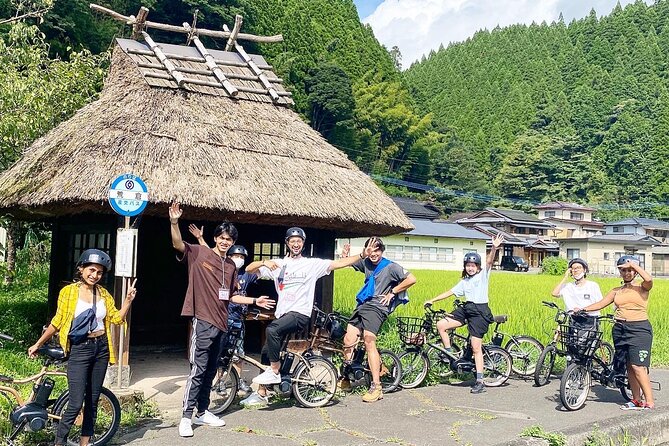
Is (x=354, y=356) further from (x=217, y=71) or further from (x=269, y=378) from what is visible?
(x=217, y=71)

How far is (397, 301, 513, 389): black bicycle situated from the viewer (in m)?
7.76

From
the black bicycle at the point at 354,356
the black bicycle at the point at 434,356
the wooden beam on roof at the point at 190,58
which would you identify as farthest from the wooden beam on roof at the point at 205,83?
the black bicycle at the point at 434,356

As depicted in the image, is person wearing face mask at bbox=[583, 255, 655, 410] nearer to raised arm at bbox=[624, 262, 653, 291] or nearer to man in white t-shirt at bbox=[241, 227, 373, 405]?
raised arm at bbox=[624, 262, 653, 291]

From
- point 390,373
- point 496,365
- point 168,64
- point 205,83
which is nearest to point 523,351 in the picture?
point 496,365

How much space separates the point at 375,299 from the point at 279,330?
1.17 meters

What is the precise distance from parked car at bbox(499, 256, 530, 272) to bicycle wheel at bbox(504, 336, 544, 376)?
44.0m

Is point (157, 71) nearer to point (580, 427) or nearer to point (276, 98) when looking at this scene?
point (276, 98)

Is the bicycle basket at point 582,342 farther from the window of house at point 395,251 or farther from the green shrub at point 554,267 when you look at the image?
the window of house at point 395,251

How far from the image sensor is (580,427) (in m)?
5.78

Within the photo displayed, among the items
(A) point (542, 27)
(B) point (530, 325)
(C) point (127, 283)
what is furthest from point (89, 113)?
(A) point (542, 27)

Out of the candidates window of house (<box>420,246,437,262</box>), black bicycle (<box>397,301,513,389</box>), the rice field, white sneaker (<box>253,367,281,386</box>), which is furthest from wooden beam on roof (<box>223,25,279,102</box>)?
window of house (<box>420,246,437,262</box>)

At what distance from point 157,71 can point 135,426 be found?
6485mm

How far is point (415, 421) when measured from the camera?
6.24 meters

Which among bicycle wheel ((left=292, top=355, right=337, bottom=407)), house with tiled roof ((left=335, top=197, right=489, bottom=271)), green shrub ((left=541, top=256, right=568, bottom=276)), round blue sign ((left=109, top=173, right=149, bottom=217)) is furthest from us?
house with tiled roof ((left=335, top=197, right=489, bottom=271))
